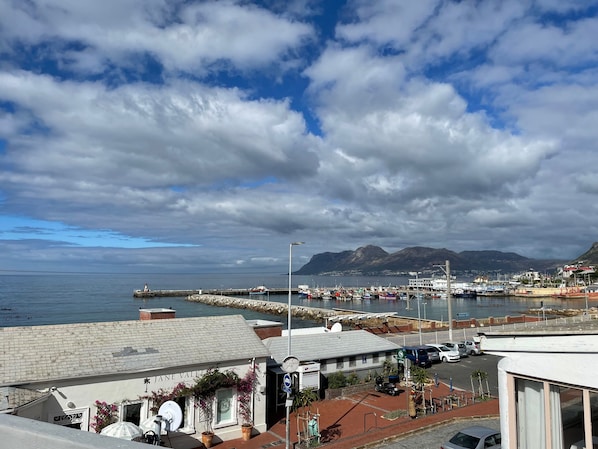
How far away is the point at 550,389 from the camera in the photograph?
24.5 ft

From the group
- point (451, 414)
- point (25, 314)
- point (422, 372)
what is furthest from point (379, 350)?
point (25, 314)

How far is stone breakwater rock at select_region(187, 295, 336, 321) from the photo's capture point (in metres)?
93.4

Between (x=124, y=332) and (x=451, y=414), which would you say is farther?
(x=451, y=414)

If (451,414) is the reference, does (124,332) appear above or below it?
above

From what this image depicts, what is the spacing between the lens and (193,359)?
1775cm

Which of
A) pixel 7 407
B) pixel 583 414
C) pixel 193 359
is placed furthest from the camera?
pixel 193 359

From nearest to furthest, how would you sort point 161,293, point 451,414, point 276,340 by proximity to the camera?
point 451,414, point 276,340, point 161,293

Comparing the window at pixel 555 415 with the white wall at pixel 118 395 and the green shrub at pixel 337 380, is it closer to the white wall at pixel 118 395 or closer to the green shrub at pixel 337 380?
the white wall at pixel 118 395

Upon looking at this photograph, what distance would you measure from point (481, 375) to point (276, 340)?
11436mm

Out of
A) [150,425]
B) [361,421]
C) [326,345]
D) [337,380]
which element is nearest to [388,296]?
[326,345]

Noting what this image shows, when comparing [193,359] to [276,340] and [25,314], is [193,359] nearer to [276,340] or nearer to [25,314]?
[276,340]

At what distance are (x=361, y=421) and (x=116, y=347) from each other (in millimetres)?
11286

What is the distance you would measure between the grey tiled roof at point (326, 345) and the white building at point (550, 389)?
53.5 ft

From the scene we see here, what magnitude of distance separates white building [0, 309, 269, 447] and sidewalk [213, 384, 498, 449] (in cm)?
124
